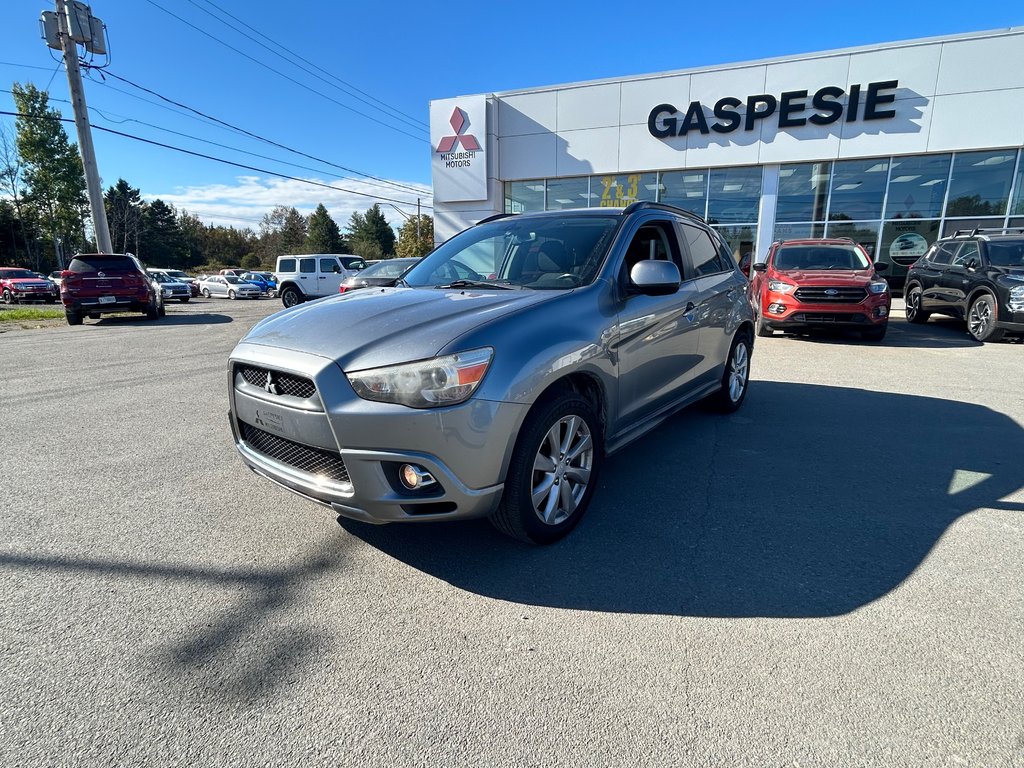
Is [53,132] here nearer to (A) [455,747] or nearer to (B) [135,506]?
(B) [135,506]

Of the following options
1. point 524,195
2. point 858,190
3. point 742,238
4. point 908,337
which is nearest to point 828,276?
point 908,337

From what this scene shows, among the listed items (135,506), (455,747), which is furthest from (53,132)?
(455,747)

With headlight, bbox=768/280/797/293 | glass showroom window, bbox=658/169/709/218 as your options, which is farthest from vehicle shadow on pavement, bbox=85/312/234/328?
glass showroom window, bbox=658/169/709/218

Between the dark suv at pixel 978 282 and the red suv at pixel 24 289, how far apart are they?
31679 millimetres

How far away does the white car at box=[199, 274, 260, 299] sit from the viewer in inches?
1150

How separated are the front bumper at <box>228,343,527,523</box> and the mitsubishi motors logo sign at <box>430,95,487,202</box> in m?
16.6

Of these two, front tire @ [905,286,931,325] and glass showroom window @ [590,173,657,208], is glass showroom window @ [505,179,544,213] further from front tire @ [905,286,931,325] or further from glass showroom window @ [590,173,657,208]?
front tire @ [905,286,931,325]

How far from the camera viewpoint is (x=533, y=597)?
2449 mm

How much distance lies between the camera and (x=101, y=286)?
13.2m

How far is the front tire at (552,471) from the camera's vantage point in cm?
254

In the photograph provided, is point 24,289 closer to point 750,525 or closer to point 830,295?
point 830,295

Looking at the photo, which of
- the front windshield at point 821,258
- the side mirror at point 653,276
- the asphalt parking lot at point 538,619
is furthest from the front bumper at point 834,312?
the side mirror at point 653,276

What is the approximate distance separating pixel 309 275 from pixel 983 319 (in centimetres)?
2000

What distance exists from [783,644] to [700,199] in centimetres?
1652
